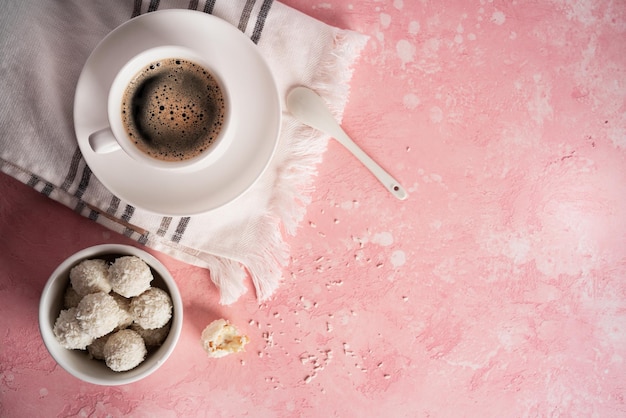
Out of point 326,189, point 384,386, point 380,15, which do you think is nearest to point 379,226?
point 326,189

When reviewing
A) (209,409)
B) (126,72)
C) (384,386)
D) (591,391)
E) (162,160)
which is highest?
(126,72)

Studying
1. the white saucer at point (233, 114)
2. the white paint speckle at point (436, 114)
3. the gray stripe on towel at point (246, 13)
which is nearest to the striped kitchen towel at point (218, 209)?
the gray stripe on towel at point (246, 13)

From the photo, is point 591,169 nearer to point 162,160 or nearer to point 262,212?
point 262,212

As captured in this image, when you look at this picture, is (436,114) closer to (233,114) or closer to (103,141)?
(233,114)

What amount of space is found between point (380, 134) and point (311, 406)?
0.65 meters

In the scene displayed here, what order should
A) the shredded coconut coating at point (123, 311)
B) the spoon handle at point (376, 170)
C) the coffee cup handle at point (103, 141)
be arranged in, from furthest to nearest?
the spoon handle at point (376, 170) < the shredded coconut coating at point (123, 311) < the coffee cup handle at point (103, 141)

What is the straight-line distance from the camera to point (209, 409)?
1126mm

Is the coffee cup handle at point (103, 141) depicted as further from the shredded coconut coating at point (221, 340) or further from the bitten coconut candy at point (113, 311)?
the shredded coconut coating at point (221, 340)

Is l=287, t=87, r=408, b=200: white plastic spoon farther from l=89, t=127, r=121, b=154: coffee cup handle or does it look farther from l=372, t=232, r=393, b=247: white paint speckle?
l=89, t=127, r=121, b=154: coffee cup handle

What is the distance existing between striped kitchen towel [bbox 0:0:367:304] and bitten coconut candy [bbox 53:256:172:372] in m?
0.14

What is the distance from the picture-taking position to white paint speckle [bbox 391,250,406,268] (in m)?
1.14

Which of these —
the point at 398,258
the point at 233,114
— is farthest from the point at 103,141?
the point at 398,258

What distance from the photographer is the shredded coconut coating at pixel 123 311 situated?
959 millimetres

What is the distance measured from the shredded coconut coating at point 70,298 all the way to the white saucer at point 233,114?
0.23m
